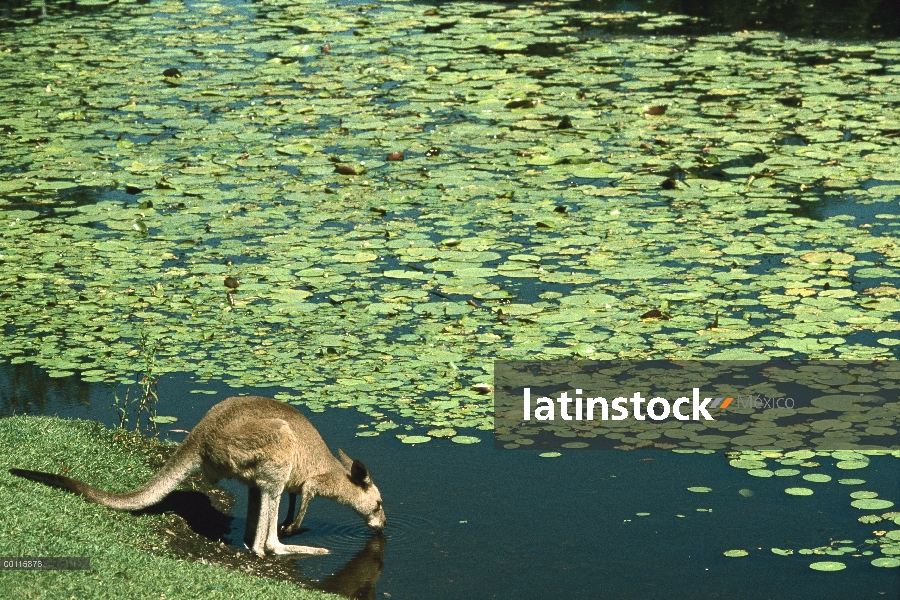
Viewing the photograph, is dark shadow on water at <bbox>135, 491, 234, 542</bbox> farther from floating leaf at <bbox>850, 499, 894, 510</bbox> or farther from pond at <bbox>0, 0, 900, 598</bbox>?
floating leaf at <bbox>850, 499, 894, 510</bbox>

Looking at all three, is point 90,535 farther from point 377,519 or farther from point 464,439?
point 464,439

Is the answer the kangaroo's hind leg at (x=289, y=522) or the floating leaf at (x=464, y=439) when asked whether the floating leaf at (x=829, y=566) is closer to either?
the floating leaf at (x=464, y=439)

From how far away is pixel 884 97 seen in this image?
12336 millimetres

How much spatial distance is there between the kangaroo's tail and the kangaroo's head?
0.69m

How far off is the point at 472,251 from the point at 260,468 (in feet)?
12.3

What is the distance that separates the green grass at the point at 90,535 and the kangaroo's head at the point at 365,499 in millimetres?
695

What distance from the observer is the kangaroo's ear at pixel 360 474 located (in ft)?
19.0

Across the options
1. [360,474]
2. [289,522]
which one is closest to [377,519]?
[360,474]

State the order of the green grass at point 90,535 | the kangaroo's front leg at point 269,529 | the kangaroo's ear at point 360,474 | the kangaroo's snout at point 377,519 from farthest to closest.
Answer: the kangaroo's snout at point 377,519
the kangaroo's ear at point 360,474
the kangaroo's front leg at point 269,529
the green grass at point 90,535

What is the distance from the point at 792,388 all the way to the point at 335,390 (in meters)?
2.42

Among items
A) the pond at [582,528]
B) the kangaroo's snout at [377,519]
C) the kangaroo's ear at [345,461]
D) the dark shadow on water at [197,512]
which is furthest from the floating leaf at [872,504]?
the dark shadow on water at [197,512]

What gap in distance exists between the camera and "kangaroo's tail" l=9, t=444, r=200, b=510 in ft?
18.3

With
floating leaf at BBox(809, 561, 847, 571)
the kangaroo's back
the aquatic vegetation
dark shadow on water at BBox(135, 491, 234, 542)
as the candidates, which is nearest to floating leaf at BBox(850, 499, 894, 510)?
floating leaf at BBox(809, 561, 847, 571)

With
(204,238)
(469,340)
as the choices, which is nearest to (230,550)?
(469,340)
